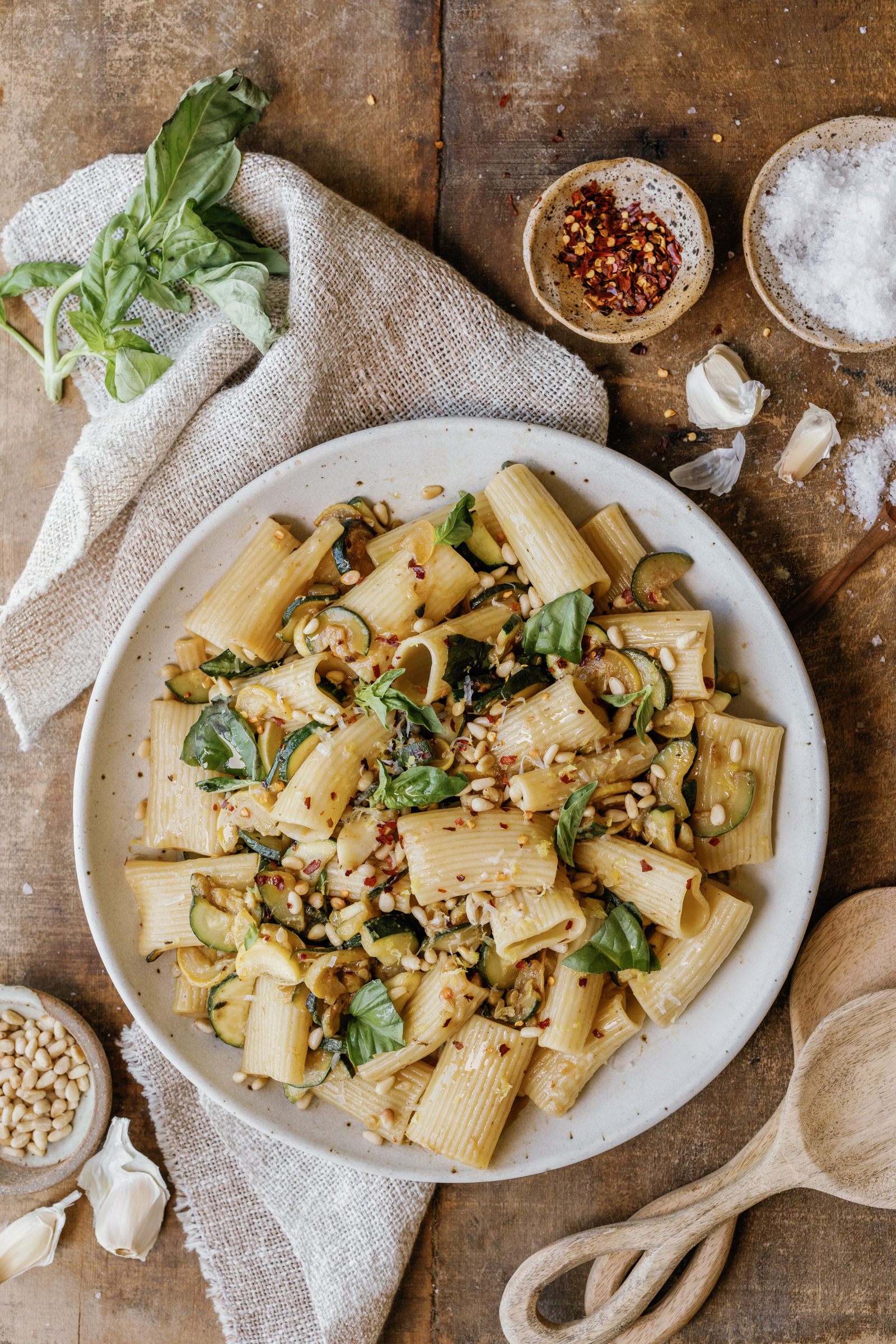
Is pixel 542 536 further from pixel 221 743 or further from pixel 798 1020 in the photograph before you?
pixel 798 1020

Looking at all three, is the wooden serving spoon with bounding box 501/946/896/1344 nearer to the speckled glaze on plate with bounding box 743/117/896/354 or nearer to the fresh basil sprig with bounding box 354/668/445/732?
the fresh basil sprig with bounding box 354/668/445/732

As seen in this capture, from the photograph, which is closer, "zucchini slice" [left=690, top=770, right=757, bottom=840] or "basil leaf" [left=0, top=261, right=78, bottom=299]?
"zucchini slice" [left=690, top=770, right=757, bottom=840]

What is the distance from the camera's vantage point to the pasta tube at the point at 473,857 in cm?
236

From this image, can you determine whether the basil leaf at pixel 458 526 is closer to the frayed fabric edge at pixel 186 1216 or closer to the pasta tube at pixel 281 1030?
A: the pasta tube at pixel 281 1030

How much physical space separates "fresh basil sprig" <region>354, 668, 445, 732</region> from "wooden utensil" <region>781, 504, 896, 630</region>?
1200 millimetres

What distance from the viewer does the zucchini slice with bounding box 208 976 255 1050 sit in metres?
2.64

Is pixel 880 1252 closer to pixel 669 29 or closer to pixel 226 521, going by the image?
pixel 226 521

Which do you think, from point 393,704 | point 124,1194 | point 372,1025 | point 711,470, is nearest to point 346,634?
point 393,704

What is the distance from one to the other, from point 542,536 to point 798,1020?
1713 mm

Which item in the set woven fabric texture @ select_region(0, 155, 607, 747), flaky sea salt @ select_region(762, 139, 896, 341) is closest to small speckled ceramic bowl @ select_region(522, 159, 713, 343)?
woven fabric texture @ select_region(0, 155, 607, 747)

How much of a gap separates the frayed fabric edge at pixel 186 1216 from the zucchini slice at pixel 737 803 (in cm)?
206

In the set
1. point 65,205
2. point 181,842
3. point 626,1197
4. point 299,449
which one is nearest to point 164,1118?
point 181,842

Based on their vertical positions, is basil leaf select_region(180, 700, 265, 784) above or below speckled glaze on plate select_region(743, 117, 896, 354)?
below

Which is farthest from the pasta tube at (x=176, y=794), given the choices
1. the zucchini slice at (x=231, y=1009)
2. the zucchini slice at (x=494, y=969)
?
the zucchini slice at (x=494, y=969)
